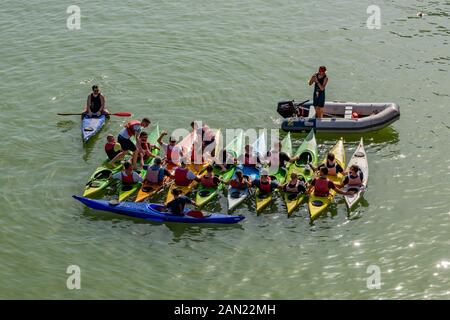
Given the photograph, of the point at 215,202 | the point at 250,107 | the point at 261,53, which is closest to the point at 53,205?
the point at 215,202

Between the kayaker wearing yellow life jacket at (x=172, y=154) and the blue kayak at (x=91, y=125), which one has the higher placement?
the blue kayak at (x=91, y=125)

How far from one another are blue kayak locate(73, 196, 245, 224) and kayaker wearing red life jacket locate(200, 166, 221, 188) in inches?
52.9

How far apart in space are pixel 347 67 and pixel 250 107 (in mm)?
5879

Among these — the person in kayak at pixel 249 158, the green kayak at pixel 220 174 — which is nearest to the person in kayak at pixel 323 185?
the person in kayak at pixel 249 158

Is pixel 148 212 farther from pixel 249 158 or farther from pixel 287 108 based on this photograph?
pixel 287 108

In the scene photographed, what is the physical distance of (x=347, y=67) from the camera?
101 ft

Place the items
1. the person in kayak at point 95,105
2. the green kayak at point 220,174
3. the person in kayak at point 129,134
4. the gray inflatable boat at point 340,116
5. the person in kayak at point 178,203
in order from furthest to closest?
1. the person in kayak at point 95,105
2. the gray inflatable boat at point 340,116
3. the person in kayak at point 129,134
4. the green kayak at point 220,174
5. the person in kayak at point 178,203

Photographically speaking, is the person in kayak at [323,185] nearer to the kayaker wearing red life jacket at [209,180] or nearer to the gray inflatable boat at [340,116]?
the kayaker wearing red life jacket at [209,180]

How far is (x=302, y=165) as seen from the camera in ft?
77.5

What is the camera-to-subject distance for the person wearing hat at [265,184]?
21.8 m

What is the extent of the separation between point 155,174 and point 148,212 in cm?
165

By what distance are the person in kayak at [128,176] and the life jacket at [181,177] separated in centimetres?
130

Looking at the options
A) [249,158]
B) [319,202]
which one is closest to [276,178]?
[249,158]

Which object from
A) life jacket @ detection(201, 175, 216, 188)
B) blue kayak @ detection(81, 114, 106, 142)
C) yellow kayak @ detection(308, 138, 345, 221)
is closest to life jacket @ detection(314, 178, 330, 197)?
yellow kayak @ detection(308, 138, 345, 221)
